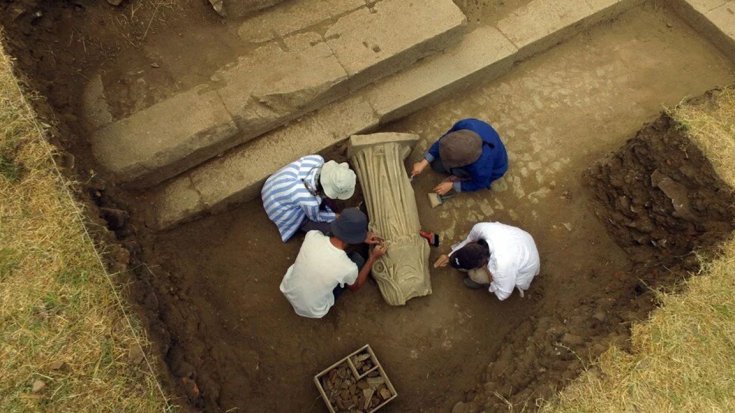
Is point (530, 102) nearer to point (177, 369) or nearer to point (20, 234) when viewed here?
point (177, 369)

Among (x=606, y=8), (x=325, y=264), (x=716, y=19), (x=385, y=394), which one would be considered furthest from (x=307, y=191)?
(x=716, y=19)

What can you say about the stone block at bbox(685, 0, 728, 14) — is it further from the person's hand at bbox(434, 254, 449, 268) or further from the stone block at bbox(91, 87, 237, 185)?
the stone block at bbox(91, 87, 237, 185)

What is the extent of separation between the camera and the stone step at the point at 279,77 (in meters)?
4.22

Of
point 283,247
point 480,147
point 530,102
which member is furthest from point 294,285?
point 530,102

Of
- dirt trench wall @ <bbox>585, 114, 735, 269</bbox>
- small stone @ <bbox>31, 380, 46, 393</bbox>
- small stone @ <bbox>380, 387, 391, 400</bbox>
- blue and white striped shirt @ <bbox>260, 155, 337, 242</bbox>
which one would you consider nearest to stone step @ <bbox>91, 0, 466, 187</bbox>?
blue and white striped shirt @ <bbox>260, 155, 337, 242</bbox>

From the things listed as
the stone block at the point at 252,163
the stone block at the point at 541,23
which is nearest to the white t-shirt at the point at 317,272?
the stone block at the point at 252,163

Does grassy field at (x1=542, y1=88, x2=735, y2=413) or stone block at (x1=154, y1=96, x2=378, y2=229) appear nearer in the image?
grassy field at (x1=542, y1=88, x2=735, y2=413)

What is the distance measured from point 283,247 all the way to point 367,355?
4.22 feet

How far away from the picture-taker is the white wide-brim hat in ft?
12.9

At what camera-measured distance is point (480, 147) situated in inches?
164

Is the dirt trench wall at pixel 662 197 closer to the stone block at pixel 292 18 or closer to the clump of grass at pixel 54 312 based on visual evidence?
the stone block at pixel 292 18

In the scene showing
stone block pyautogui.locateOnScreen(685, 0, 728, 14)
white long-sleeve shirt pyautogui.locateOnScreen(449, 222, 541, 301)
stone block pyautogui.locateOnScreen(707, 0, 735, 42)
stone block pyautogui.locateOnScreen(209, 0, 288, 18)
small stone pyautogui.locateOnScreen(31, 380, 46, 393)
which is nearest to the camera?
Answer: small stone pyautogui.locateOnScreen(31, 380, 46, 393)

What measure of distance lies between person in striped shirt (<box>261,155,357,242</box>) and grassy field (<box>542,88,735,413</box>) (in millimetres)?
2241

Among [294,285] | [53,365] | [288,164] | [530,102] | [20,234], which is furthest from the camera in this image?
[530,102]
